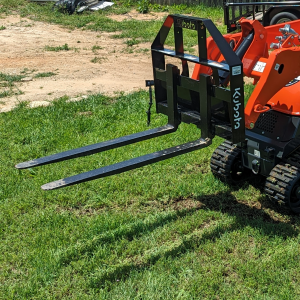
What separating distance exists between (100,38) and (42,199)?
9.31 m

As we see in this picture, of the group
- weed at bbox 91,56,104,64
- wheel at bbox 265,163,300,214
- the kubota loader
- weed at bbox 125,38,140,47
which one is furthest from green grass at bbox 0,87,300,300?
weed at bbox 125,38,140,47

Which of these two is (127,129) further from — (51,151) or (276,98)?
(276,98)

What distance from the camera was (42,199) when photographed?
5.44 m

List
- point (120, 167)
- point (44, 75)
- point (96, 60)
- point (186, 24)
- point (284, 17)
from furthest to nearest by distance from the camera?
1. point (96, 60)
2. point (44, 75)
3. point (284, 17)
4. point (186, 24)
5. point (120, 167)

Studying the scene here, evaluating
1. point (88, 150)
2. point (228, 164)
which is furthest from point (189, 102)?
point (88, 150)

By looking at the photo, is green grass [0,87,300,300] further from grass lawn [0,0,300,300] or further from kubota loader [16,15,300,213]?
kubota loader [16,15,300,213]

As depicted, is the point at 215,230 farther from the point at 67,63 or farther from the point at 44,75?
the point at 67,63

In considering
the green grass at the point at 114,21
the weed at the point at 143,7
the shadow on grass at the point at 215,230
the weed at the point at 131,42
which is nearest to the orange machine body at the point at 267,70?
the shadow on grass at the point at 215,230

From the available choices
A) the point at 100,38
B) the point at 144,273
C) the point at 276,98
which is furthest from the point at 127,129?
the point at 100,38

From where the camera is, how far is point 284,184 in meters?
4.65

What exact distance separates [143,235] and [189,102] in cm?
151

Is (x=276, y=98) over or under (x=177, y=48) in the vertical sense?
under

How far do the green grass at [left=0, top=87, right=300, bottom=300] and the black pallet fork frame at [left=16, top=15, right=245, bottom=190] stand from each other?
3.19 ft

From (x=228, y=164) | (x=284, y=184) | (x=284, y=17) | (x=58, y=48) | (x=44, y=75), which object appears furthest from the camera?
(x=58, y=48)
